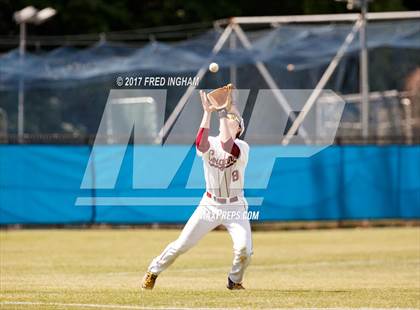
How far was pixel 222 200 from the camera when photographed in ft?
42.0

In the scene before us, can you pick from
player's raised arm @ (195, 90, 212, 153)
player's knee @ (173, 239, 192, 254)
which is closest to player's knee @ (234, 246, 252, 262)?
player's knee @ (173, 239, 192, 254)

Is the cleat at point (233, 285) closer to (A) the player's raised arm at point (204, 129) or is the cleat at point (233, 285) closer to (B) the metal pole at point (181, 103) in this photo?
(A) the player's raised arm at point (204, 129)

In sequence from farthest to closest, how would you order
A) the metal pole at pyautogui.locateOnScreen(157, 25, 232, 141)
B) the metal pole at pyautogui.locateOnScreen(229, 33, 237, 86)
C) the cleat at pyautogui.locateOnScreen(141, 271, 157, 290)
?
the metal pole at pyautogui.locateOnScreen(229, 33, 237, 86)
the metal pole at pyautogui.locateOnScreen(157, 25, 232, 141)
the cleat at pyautogui.locateOnScreen(141, 271, 157, 290)

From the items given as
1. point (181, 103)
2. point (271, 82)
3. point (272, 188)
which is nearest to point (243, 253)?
point (272, 188)

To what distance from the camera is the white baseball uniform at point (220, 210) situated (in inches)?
498

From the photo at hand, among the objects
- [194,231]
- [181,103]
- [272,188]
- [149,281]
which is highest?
[194,231]

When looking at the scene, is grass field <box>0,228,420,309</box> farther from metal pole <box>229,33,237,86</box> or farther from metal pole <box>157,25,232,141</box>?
metal pole <box>229,33,237,86</box>

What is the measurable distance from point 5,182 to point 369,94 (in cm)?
957

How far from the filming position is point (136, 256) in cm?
1928

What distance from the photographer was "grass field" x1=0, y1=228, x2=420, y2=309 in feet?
38.6

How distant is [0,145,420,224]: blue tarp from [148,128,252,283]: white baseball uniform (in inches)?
468

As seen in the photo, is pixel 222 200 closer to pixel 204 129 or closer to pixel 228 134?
pixel 228 134

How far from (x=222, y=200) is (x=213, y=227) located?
324mm

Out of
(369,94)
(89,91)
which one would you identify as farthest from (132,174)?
(369,94)
